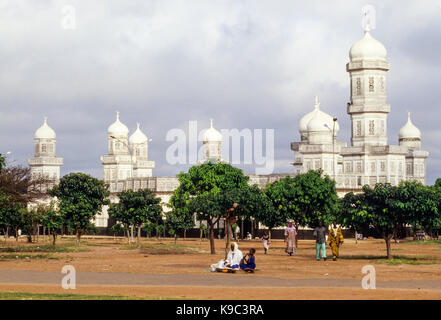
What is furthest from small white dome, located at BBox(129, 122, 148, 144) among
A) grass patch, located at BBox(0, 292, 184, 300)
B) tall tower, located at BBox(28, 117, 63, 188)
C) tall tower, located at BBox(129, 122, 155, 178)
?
grass patch, located at BBox(0, 292, 184, 300)

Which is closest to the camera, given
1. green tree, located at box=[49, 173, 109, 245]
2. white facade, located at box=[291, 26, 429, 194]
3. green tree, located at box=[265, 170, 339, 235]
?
green tree, located at box=[49, 173, 109, 245]

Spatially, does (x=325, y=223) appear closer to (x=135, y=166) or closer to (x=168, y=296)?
(x=168, y=296)

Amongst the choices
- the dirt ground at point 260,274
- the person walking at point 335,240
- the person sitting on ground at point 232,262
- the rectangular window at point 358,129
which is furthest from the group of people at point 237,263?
the rectangular window at point 358,129

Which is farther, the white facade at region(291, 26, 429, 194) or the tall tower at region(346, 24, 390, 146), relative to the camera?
the white facade at region(291, 26, 429, 194)

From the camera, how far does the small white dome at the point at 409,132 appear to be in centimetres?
12150

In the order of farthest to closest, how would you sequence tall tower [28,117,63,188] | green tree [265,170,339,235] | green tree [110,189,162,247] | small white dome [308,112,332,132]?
tall tower [28,117,63,188] < small white dome [308,112,332,132] < green tree [265,170,339,235] < green tree [110,189,162,247]

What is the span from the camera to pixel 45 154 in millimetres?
135375

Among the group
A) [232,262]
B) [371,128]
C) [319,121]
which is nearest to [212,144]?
[319,121]

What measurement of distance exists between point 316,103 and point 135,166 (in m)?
39.7

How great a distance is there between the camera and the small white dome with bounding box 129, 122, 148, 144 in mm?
134500

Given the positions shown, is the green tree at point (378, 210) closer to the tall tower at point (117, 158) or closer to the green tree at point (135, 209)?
the green tree at point (135, 209)

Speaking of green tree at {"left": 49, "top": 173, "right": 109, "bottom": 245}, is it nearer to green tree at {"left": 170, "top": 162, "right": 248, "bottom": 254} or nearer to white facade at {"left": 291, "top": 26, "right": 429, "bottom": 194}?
green tree at {"left": 170, "top": 162, "right": 248, "bottom": 254}
